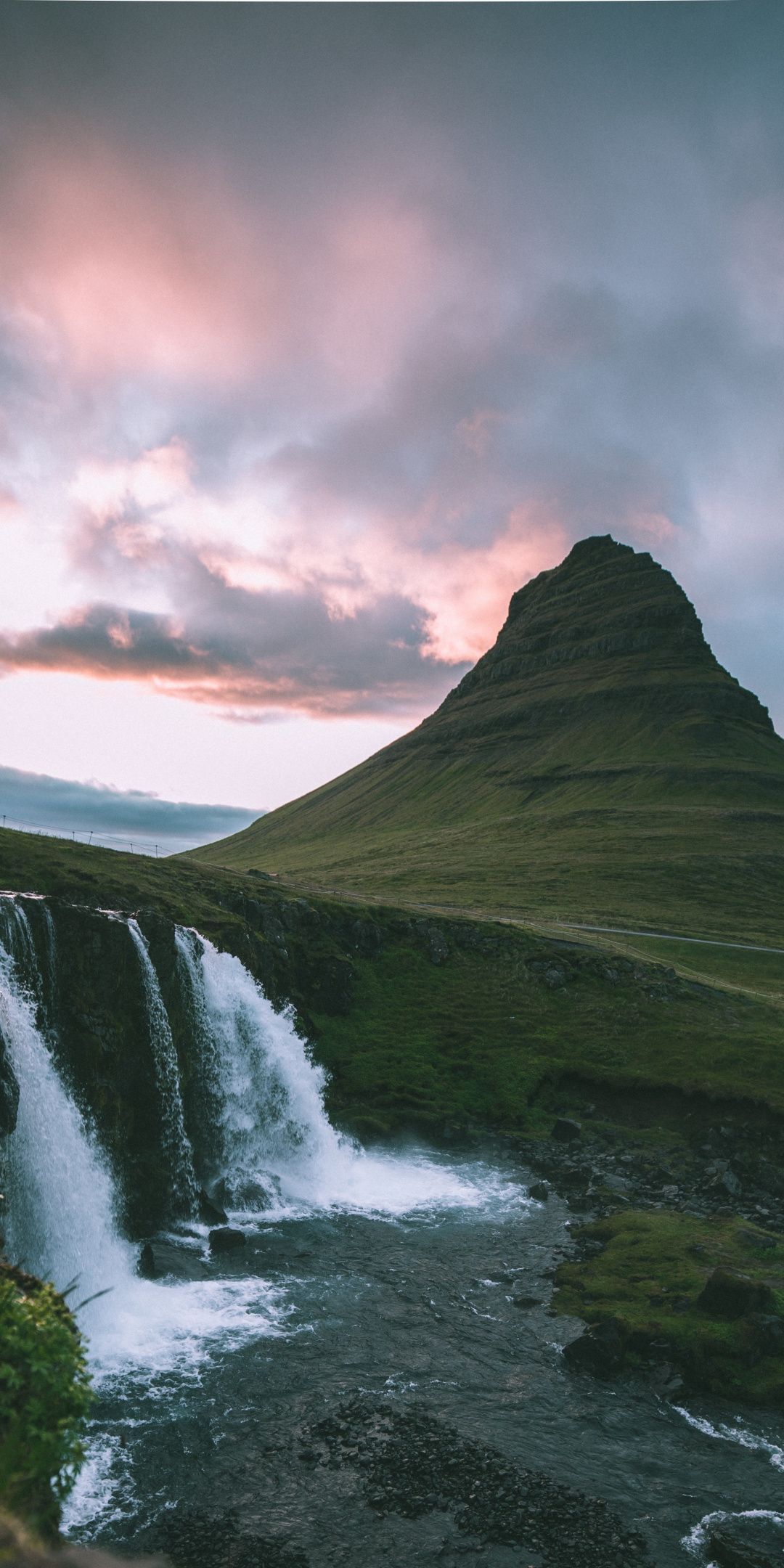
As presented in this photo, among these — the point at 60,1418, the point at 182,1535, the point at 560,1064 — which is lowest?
the point at 182,1535

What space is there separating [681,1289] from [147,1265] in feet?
63.9

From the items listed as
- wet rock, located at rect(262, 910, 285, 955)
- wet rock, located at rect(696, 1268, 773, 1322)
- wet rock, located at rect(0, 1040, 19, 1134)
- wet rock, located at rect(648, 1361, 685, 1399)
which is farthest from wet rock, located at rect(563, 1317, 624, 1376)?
wet rock, located at rect(262, 910, 285, 955)

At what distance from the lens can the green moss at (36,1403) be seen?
1073 centimetres

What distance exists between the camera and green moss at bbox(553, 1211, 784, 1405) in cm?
2548

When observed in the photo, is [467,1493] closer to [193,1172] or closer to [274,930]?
[193,1172]

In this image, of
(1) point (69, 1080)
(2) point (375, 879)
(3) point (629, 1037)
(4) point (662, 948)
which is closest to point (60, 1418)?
(1) point (69, 1080)

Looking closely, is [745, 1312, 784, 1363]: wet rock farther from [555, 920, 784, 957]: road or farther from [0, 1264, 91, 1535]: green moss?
[555, 920, 784, 957]: road

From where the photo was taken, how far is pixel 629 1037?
5619 centimetres

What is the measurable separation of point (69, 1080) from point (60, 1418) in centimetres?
2408

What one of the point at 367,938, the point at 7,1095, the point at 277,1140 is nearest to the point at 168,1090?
the point at 277,1140

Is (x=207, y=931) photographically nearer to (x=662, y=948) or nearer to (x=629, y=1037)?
(x=629, y=1037)

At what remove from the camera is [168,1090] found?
38125 mm

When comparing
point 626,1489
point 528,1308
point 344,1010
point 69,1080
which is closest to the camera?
point 626,1489

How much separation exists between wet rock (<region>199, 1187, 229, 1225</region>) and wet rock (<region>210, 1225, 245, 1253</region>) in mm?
2136
